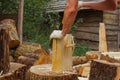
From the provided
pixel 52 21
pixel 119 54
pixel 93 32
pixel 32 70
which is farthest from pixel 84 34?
pixel 32 70

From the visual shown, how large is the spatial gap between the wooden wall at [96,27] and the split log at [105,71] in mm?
8366

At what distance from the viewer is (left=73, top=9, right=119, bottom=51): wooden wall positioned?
43.2 ft

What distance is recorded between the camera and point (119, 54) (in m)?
6.54

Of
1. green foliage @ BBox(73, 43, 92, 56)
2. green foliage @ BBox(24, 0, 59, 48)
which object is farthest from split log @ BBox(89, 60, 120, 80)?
green foliage @ BBox(24, 0, 59, 48)

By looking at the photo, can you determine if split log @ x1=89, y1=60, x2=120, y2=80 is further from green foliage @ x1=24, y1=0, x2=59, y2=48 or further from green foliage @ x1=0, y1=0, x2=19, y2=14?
green foliage @ x1=0, y1=0, x2=19, y2=14

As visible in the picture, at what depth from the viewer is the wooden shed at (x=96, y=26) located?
13.2 m

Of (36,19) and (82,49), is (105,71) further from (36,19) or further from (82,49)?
(36,19)

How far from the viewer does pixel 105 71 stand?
15.1 ft

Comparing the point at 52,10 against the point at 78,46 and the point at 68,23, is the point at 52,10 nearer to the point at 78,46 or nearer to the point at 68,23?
the point at 78,46

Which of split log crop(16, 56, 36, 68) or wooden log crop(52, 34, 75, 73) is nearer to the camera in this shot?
wooden log crop(52, 34, 75, 73)

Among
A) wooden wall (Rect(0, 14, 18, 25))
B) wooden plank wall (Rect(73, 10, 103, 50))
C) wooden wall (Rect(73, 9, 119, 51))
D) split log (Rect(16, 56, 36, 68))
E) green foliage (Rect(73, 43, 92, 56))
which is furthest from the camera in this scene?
wooden plank wall (Rect(73, 10, 103, 50))

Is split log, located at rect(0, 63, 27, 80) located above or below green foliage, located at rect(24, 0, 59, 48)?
below

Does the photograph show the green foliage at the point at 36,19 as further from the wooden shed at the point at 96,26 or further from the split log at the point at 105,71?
the split log at the point at 105,71

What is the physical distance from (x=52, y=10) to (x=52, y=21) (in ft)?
1.76
